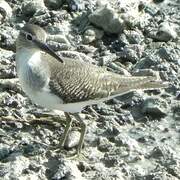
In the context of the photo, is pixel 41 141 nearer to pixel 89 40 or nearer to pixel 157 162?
pixel 157 162

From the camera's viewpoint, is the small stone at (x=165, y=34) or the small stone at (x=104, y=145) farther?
the small stone at (x=165, y=34)

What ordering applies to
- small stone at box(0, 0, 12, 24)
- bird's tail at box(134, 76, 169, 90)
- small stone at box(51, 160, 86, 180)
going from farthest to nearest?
small stone at box(0, 0, 12, 24), bird's tail at box(134, 76, 169, 90), small stone at box(51, 160, 86, 180)

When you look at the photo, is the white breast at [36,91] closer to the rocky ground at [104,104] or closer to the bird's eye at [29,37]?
the bird's eye at [29,37]

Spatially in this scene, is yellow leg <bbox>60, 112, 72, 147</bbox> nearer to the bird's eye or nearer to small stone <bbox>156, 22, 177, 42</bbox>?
the bird's eye

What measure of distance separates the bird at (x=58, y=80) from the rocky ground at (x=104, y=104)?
0.39 meters

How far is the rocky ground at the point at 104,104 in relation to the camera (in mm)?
8438

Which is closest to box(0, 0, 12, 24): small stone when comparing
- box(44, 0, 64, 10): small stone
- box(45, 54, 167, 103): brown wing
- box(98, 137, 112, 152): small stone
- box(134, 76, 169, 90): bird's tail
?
box(44, 0, 64, 10): small stone

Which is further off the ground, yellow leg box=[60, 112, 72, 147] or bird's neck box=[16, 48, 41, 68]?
bird's neck box=[16, 48, 41, 68]

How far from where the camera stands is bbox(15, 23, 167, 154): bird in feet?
27.3

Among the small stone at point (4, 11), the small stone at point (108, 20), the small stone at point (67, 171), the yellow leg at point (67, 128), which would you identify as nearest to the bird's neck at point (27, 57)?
the yellow leg at point (67, 128)

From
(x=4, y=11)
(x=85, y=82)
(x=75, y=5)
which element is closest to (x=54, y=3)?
(x=75, y=5)

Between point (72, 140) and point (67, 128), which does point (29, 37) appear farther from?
point (72, 140)

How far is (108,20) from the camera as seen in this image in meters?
10.9

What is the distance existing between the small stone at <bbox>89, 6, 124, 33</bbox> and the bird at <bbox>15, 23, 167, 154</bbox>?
6.57 ft
